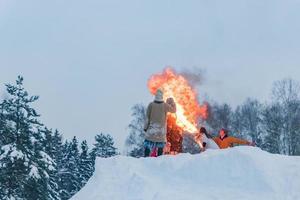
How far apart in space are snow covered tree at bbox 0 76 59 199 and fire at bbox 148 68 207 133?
899cm

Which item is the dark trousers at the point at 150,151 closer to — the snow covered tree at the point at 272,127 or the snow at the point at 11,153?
the snow at the point at 11,153

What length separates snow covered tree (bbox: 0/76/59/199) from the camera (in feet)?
79.4

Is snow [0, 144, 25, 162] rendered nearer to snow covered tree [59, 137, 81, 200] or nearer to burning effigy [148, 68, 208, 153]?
burning effigy [148, 68, 208, 153]

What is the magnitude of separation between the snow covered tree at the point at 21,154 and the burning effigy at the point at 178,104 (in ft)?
29.6

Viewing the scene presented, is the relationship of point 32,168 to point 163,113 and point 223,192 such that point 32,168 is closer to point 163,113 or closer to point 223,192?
point 163,113

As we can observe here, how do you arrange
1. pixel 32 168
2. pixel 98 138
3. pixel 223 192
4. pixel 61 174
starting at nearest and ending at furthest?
pixel 223 192 → pixel 32 168 → pixel 61 174 → pixel 98 138

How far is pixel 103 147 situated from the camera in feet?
203

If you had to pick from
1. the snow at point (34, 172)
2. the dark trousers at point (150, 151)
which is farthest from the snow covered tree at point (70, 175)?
the dark trousers at point (150, 151)

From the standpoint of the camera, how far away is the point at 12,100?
25.5 meters

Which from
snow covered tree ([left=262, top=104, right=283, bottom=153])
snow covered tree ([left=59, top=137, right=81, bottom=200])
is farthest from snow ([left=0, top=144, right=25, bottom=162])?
snow covered tree ([left=262, top=104, right=283, bottom=153])

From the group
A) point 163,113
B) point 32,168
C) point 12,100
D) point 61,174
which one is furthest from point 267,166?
point 61,174

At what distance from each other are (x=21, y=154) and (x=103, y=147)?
37679 millimetres

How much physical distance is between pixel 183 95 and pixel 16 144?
33.4ft

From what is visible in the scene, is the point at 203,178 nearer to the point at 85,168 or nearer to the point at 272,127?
the point at 272,127
